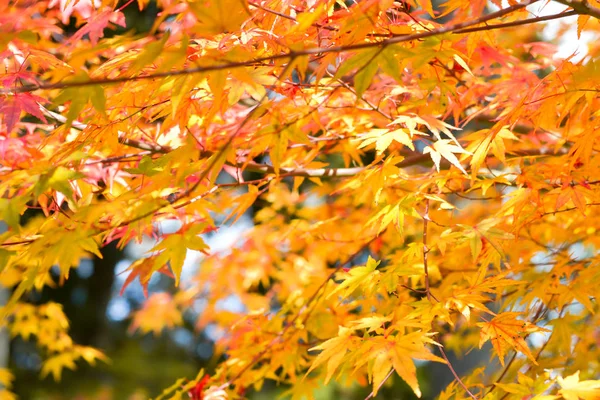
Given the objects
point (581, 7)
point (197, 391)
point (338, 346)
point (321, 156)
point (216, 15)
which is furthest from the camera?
point (321, 156)

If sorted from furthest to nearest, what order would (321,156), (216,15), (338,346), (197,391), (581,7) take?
(321,156), (197,391), (338,346), (581,7), (216,15)

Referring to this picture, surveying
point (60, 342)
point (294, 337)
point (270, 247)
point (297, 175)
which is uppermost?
point (297, 175)

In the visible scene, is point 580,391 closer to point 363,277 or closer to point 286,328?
point 363,277

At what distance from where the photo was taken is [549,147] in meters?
1.99

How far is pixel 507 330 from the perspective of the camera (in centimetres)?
125

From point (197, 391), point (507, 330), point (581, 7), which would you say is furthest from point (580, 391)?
point (197, 391)

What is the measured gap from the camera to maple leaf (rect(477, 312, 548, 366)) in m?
1.24

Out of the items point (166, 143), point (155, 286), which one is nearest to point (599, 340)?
point (166, 143)

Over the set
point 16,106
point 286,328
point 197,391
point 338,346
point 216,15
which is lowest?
point 197,391

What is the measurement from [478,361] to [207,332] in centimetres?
528

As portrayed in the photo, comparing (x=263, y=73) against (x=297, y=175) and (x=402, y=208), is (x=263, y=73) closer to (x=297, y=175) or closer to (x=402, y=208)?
(x=402, y=208)

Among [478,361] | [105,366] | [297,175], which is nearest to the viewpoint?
[297,175]

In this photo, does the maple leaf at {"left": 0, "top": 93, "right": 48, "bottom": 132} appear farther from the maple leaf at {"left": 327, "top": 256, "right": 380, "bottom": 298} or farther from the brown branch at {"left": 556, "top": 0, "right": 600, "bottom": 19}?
the brown branch at {"left": 556, "top": 0, "right": 600, "bottom": 19}

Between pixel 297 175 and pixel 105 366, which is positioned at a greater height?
pixel 297 175
